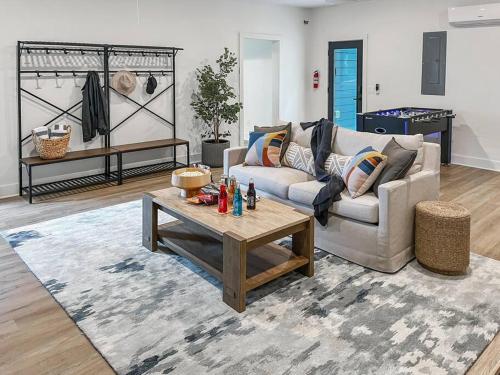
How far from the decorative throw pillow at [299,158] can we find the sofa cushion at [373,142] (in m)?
0.26

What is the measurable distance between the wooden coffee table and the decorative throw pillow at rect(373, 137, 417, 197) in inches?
27.4

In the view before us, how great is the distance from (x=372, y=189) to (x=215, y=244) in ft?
4.19

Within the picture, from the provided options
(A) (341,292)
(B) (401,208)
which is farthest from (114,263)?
(B) (401,208)

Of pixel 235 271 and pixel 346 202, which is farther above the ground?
pixel 346 202

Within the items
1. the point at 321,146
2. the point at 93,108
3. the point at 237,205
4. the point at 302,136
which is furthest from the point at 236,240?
the point at 93,108

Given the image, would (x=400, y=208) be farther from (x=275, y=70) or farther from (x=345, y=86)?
(x=275, y=70)

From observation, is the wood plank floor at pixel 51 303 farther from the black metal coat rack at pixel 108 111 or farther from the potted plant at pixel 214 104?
the potted plant at pixel 214 104

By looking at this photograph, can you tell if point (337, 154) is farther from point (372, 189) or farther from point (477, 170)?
point (477, 170)

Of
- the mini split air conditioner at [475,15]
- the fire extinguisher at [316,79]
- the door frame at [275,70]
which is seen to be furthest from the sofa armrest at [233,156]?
the fire extinguisher at [316,79]

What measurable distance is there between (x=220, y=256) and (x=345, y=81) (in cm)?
604

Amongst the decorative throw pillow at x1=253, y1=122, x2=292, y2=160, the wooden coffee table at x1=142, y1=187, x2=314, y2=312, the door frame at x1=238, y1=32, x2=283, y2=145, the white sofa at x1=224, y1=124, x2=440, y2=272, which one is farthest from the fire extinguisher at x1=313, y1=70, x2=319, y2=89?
the wooden coffee table at x1=142, y1=187, x2=314, y2=312

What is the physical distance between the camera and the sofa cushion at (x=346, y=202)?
3117 mm

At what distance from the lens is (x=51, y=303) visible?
278 centimetres

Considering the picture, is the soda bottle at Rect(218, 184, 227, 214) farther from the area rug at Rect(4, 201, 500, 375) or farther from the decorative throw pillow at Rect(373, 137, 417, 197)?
the decorative throw pillow at Rect(373, 137, 417, 197)
